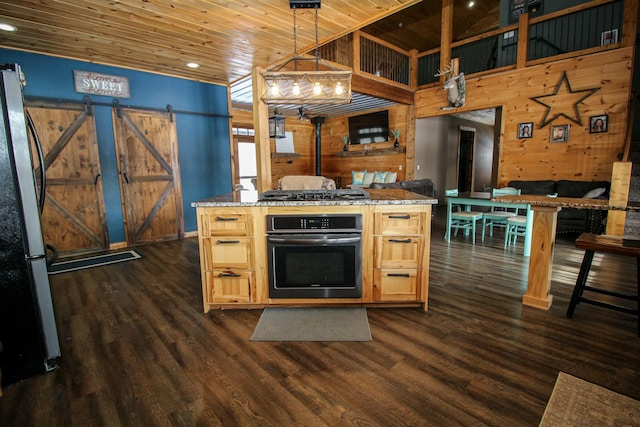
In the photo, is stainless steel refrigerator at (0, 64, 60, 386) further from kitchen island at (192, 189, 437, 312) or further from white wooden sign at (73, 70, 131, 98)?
white wooden sign at (73, 70, 131, 98)

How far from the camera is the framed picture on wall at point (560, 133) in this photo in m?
5.75

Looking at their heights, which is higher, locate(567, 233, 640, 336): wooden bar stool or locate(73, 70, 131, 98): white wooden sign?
locate(73, 70, 131, 98): white wooden sign

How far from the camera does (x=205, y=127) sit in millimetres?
5590

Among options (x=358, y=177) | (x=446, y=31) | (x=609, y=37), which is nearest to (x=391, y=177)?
(x=358, y=177)

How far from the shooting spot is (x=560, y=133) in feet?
19.1

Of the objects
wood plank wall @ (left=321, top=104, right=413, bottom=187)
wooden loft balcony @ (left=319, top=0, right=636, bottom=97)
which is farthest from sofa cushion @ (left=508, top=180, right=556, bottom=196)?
wood plank wall @ (left=321, top=104, right=413, bottom=187)

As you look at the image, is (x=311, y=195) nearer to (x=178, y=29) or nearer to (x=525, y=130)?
(x=178, y=29)

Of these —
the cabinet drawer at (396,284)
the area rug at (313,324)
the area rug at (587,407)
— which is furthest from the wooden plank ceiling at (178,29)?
the area rug at (587,407)

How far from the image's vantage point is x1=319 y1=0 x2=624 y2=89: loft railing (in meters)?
5.56

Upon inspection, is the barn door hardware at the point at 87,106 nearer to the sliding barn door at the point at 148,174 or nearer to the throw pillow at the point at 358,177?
the sliding barn door at the point at 148,174

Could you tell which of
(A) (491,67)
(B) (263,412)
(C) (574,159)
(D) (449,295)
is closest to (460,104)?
(A) (491,67)

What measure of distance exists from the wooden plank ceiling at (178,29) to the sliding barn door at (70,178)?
81cm

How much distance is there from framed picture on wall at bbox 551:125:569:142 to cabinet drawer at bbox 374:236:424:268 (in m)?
5.23

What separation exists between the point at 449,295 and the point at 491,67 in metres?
6.41
